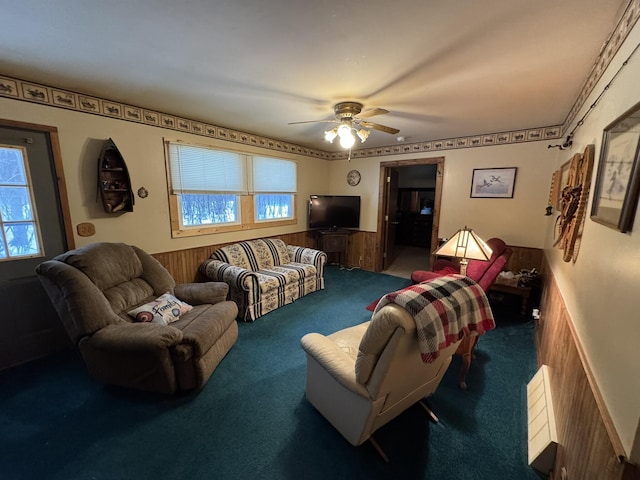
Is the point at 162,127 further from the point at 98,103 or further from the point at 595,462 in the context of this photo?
the point at 595,462

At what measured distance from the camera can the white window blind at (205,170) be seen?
3.12 metres

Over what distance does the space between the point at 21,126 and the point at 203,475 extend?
295cm

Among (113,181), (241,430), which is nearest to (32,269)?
(113,181)

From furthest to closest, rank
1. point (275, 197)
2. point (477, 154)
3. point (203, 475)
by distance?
point (275, 197)
point (477, 154)
point (203, 475)

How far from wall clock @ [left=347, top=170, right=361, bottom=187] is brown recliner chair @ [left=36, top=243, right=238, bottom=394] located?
12.4 feet

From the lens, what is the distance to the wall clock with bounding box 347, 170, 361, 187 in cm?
508

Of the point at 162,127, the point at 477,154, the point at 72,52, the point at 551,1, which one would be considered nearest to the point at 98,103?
the point at 162,127

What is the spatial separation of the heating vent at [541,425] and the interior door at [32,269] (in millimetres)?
3840

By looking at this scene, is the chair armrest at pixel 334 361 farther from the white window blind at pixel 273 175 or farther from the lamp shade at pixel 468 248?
the white window blind at pixel 273 175

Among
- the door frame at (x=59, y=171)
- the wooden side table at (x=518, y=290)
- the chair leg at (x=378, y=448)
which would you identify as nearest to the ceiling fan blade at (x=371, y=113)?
the chair leg at (x=378, y=448)

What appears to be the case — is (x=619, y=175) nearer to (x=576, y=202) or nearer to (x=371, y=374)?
(x=576, y=202)

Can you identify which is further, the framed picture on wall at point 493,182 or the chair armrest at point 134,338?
the framed picture on wall at point 493,182

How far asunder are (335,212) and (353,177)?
0.82 meters

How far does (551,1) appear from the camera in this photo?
118cm
